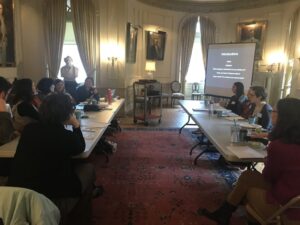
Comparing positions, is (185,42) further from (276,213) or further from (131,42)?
(276,213)

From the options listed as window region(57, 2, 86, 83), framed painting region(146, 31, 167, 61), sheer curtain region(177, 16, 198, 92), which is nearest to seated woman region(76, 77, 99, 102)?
window region(57, 2, 86, 83)

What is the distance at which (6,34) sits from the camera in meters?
6.15

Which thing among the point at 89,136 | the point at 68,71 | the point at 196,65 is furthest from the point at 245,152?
the point at 196,65

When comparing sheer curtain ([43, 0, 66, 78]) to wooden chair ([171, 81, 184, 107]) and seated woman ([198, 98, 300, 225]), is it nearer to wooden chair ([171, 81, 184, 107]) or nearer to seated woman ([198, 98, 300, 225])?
wooden chair ([171, 81, 184, 107])

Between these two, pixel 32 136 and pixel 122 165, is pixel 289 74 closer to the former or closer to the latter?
pixel 122 165

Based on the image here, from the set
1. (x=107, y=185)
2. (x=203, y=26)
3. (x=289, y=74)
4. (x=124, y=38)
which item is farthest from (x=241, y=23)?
(x=107, y=185)

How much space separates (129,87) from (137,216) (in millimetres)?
5553

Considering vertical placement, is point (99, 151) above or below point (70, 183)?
below

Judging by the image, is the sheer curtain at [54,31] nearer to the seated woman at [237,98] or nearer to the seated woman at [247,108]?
the seated woman at [237,98]

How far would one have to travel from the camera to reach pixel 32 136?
1806mm

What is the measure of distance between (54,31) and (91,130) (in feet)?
16.6

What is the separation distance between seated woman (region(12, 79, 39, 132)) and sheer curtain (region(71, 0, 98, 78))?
442 cm

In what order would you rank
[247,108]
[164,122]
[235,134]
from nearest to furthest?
[235,134] < [247,108] < [164,122]

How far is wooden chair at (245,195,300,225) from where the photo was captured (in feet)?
5.19
